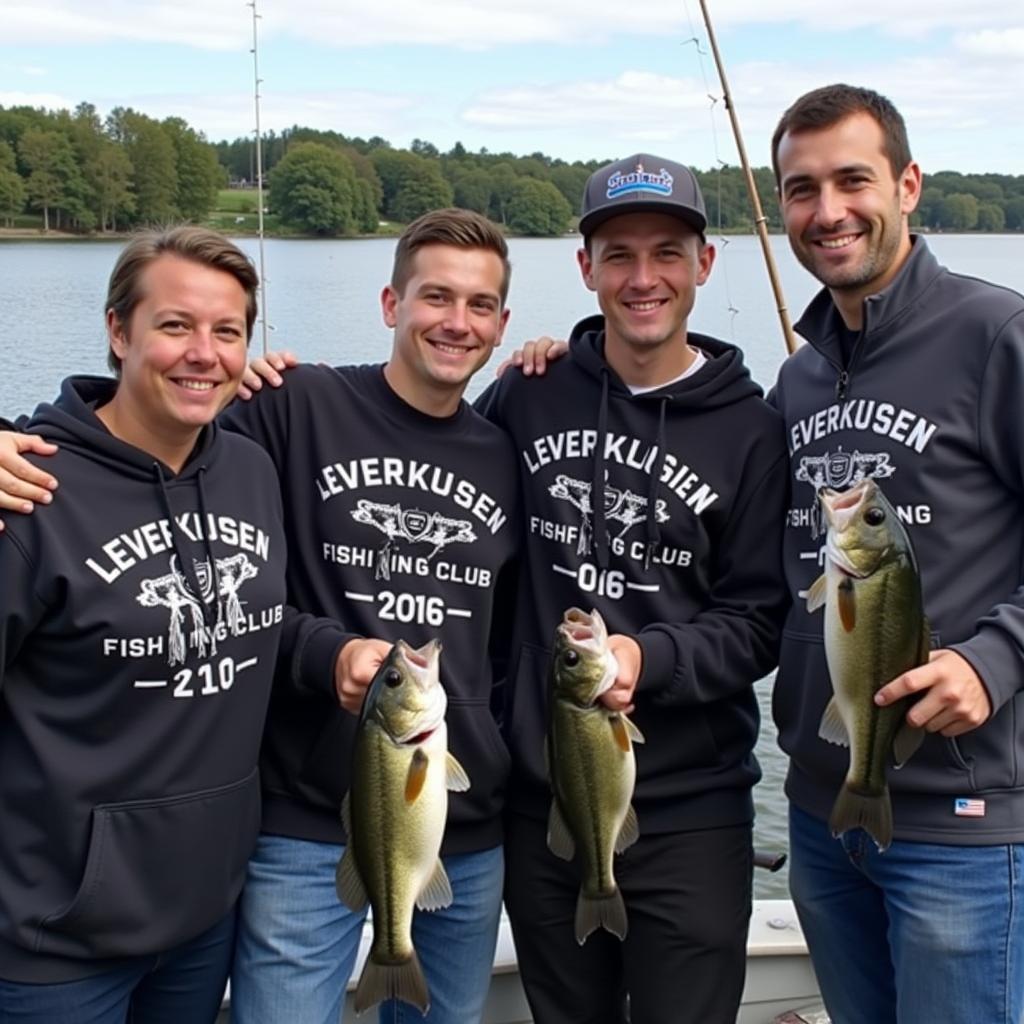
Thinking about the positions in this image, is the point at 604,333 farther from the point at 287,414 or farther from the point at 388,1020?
the point at 388,1020

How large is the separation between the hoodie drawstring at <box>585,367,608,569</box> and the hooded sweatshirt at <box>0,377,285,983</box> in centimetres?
109

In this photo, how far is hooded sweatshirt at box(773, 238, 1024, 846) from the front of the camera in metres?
3.24

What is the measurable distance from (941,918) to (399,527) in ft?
6.22

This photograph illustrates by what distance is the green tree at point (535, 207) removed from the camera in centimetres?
1780

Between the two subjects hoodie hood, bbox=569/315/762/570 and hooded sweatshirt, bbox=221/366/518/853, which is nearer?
hooded sweatshirt, bbox=221/366/518/853

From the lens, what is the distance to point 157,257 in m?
3.22

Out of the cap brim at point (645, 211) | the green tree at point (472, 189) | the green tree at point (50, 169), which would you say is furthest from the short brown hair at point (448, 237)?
the green tree at point (50, 169)

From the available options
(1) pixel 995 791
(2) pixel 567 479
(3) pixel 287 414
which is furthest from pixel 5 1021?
(1) pixel 995 791

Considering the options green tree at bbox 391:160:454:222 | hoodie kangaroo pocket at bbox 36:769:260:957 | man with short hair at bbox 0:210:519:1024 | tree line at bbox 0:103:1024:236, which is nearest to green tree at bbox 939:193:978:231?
tree line at bbox 0:103:1024:236

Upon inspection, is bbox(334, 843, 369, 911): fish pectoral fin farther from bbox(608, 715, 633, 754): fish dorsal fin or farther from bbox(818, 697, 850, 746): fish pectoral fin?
bbox(818, 697, 850, 746): fish pectoral fin

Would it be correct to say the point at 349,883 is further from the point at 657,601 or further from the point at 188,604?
the point at 657,601

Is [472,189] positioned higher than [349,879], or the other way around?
[472,189]

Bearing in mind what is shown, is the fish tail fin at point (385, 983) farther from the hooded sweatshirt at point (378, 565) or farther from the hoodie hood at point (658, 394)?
the hoodie hood at point (658, 394)

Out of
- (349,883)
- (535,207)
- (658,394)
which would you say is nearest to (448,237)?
(658,394)
